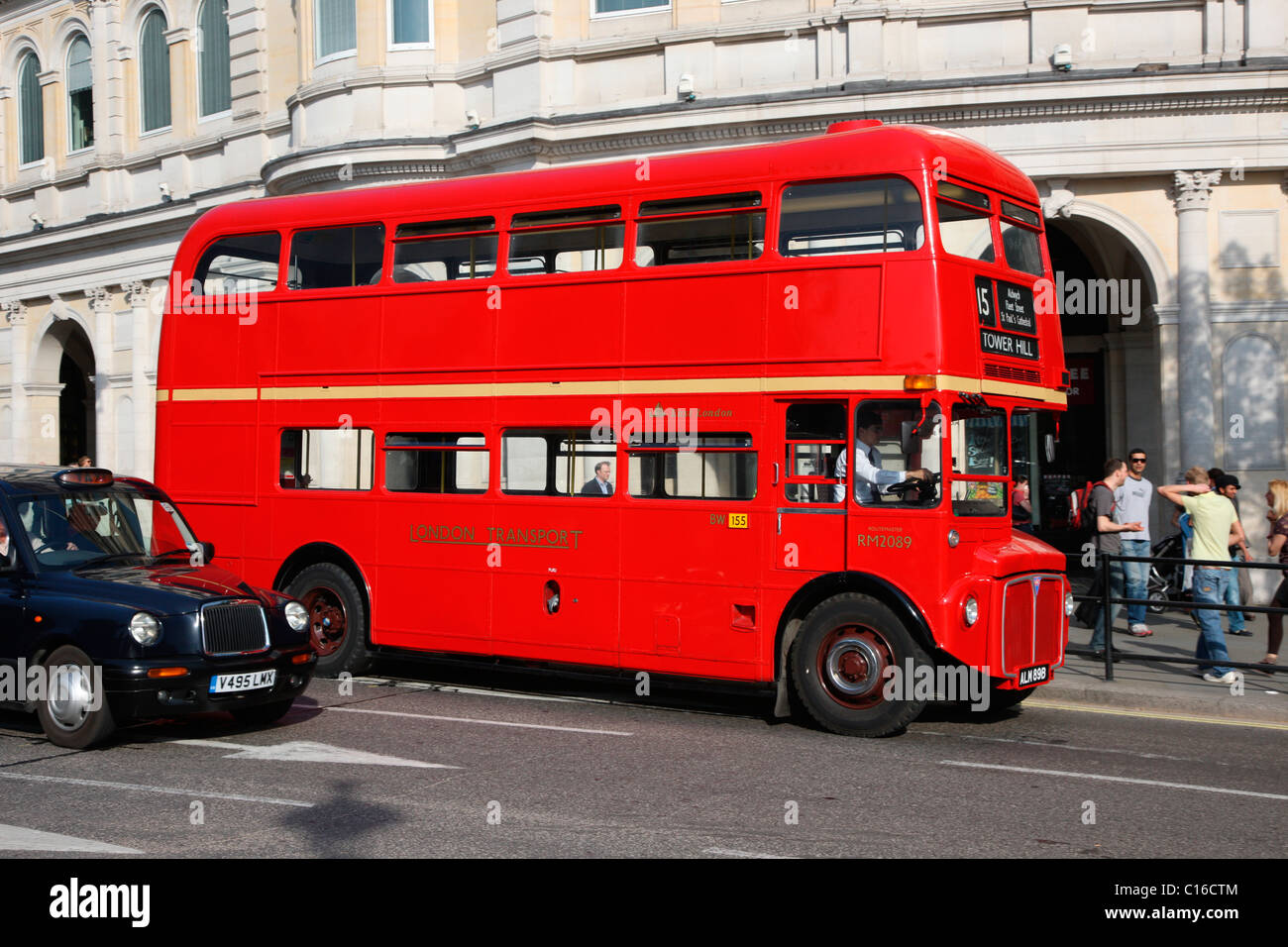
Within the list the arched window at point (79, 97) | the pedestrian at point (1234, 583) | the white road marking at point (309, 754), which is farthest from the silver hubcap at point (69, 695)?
the arched window at point (79, 97)

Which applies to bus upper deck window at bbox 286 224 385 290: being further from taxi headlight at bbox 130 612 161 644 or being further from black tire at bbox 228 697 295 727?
taxi headlight at bbox 130 612 161 644

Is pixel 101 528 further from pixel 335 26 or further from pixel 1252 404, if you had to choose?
pixel 335 26

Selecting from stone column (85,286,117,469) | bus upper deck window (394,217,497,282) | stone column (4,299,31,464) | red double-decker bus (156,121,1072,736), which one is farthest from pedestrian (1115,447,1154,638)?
stone column (4,299,31,464)

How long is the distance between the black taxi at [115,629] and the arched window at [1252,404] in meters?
13.2

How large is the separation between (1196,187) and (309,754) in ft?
46.7

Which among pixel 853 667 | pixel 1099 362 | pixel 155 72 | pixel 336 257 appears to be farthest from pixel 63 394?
pixel 853 667

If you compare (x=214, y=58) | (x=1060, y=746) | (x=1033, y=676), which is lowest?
(x=1060, y=746)

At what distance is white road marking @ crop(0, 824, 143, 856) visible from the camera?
661 cm

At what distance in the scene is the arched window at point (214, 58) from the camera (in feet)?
91.1

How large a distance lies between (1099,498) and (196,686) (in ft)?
31.5

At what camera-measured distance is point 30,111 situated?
33.3m

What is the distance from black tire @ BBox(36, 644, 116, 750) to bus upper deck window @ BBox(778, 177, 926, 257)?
18.9 ft
